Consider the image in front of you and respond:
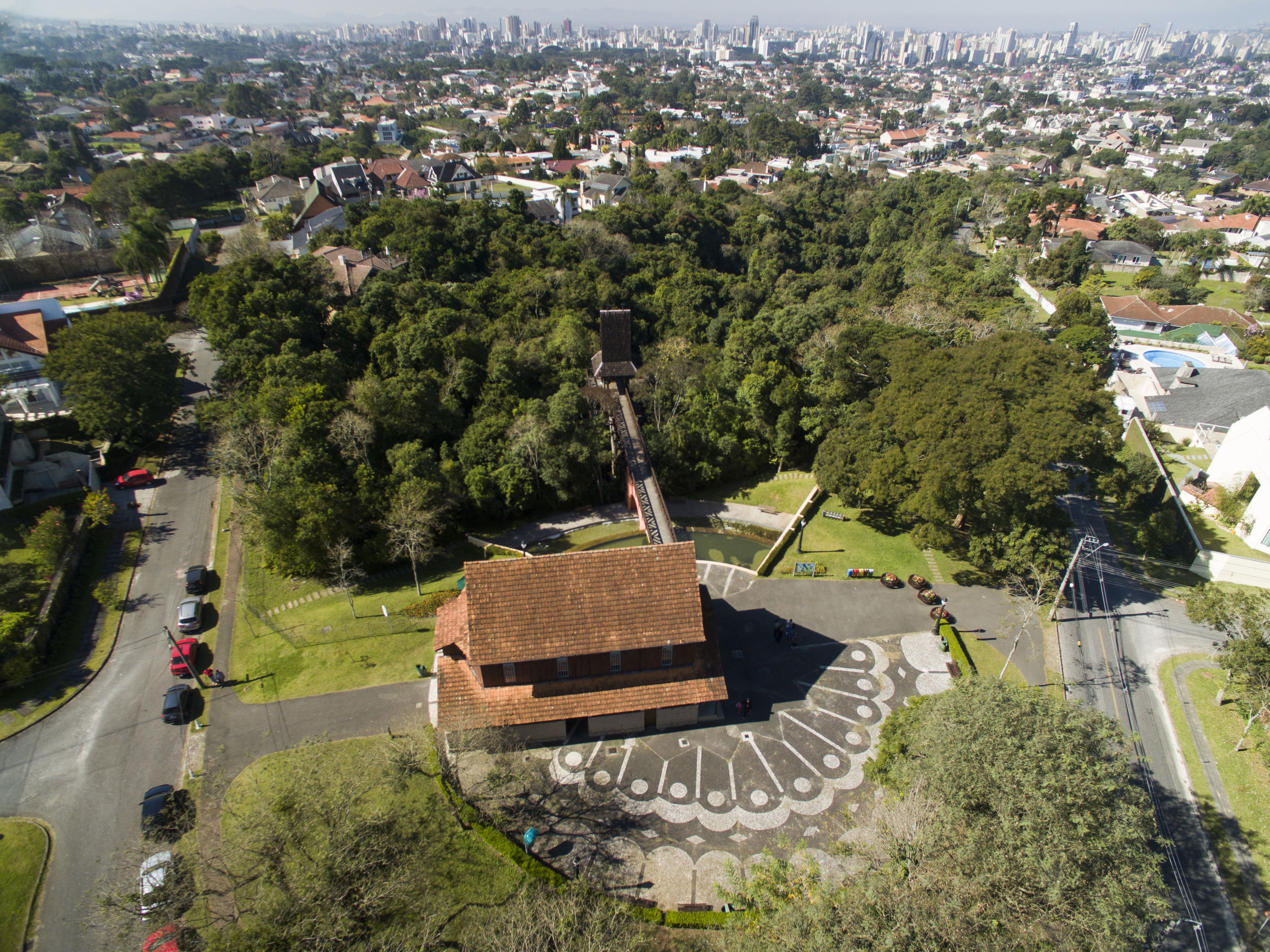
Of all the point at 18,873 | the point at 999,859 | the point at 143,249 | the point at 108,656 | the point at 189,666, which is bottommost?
the point at 108,656

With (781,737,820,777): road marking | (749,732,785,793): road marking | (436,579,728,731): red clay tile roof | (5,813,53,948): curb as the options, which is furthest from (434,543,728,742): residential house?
(5,813,53,948): curb

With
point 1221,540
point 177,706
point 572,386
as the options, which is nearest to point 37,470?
point 177,706

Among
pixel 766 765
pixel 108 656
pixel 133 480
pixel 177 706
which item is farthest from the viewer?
pixel 133 480

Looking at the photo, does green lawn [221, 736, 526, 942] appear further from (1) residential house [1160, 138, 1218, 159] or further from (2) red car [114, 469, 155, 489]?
(1) residential house [1160, 138, 1218, 159]

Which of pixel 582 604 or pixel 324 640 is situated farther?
pixel 324 640

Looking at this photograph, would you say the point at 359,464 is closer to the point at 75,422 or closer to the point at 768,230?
the point at 75,422

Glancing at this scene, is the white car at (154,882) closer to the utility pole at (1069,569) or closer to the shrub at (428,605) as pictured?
the shrub at (428,605)

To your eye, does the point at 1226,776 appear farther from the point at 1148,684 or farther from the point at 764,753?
the point at 764,753

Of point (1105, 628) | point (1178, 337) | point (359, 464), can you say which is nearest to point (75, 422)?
point (359, 464)
